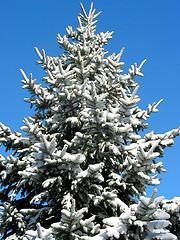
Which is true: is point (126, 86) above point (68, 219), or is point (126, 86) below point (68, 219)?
above

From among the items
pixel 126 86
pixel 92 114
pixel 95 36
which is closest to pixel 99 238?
pixel 92 114

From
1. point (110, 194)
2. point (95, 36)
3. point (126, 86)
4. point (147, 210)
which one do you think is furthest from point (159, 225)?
point (95, 36)

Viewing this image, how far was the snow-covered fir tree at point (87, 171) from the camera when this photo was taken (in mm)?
3895

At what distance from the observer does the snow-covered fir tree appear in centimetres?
389

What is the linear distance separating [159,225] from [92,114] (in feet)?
7.76

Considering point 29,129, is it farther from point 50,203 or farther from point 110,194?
point 110,194

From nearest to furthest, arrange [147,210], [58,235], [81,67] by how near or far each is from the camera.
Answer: [147,210] < [58,235] < [81,67]

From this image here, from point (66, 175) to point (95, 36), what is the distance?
6669 mm

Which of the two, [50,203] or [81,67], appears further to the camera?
[81,67]

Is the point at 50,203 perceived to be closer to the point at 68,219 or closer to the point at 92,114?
the point at 68,219

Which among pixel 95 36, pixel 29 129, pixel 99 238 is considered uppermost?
pixel 95 36

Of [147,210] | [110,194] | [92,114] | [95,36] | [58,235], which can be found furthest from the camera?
[95,36]

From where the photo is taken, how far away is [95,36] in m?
10.0

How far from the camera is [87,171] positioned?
4.72m
